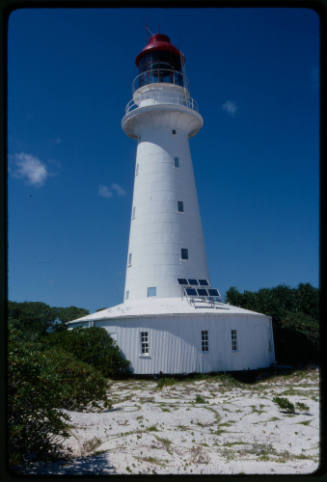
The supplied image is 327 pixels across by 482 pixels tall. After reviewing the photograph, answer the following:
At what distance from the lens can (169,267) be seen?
58.3ft

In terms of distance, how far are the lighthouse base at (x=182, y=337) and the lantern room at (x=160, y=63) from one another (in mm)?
11377

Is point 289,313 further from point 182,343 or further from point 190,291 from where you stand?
point 182,343

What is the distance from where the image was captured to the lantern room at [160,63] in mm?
19766

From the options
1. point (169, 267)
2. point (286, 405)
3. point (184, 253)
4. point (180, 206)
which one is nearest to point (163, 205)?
point (180, 206)

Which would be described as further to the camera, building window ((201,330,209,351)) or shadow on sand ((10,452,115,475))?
building window ((201,330,209,351))

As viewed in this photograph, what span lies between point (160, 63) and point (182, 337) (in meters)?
13.6

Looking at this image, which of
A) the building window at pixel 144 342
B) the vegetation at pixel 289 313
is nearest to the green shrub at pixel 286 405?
the vegetation at pixel 289 313

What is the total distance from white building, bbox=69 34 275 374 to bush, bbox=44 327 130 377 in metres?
0.42

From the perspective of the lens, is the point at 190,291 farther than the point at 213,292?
No

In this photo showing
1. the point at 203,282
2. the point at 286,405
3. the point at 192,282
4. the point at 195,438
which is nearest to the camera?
the point at 195,438

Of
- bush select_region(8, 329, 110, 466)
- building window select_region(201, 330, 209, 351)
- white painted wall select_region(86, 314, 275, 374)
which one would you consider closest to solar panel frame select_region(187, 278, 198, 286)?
white painted wall select_region(86, 314, 275, 374)

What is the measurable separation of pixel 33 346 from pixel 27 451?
1326 millimetres

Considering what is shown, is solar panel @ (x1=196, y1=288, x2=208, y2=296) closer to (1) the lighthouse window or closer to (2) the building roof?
(2) the building roof

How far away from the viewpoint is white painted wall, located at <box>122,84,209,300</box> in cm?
1794
